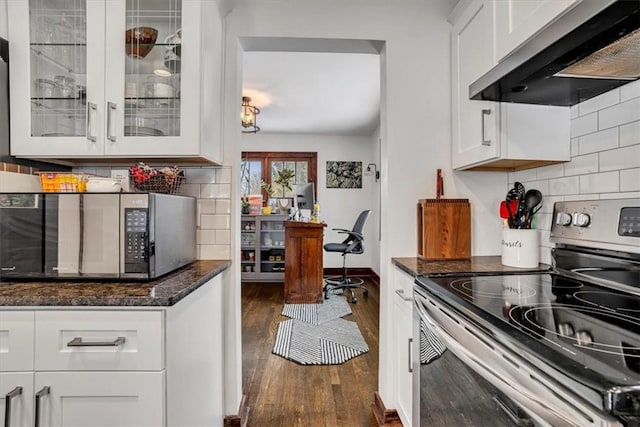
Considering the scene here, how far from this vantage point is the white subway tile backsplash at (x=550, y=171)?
4.63 feet

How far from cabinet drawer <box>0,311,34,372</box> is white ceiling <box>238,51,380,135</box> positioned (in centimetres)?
234

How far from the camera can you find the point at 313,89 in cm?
348

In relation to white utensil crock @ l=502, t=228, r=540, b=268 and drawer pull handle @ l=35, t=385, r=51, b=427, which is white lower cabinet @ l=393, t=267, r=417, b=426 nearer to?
white utensil crock @ l=502, t=228, r=540, b=268

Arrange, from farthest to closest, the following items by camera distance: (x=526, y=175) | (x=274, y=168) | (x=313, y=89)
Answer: (x=274, y=168), (x=313, y=89), (x=526, y=175)

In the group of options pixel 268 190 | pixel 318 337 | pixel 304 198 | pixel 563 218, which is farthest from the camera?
pixel 268 190

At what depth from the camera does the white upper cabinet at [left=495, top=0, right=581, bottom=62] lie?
945 mm

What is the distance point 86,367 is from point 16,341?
0.70 ft

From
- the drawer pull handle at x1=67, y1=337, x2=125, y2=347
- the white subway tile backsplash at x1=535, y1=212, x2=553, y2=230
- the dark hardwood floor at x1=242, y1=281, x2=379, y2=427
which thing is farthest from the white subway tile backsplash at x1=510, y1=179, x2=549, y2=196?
the drawer pull handle at x1=67, y1=337, x2=125, y2=347

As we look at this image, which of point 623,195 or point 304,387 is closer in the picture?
point 623,195

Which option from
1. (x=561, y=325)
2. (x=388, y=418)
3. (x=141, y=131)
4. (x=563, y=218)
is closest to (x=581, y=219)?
(x=563, y=218)

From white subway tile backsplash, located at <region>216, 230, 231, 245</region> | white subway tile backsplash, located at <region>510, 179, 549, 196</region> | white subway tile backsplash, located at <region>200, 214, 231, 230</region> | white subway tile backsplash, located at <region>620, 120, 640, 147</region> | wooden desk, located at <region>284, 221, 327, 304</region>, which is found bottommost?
wooden desk, located at <region>284, 221, 327, 304</region>

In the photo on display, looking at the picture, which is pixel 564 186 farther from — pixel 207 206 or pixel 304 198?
pixel 304 198

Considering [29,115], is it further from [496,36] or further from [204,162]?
[496,36]

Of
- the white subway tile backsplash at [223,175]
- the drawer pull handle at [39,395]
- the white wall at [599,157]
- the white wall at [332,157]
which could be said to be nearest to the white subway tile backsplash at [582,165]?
the white wall at [599,157]
